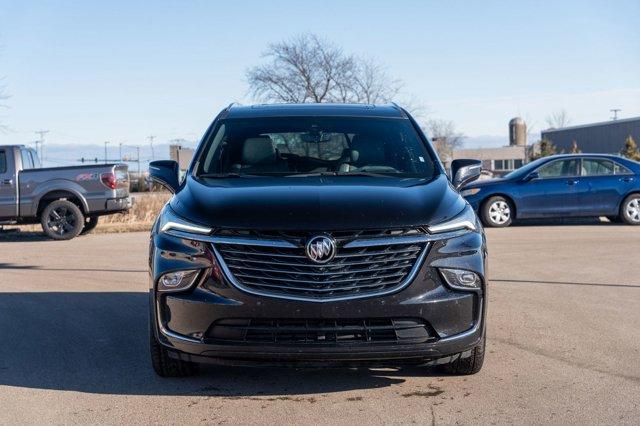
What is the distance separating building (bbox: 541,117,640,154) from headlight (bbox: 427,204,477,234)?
168 ft

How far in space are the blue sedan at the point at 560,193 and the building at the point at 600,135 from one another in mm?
38076

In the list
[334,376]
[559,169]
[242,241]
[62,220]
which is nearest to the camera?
[242,241]

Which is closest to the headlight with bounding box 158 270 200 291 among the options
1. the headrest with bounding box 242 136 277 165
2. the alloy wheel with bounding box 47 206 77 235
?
the headrest with bounding box 242 136 277 165

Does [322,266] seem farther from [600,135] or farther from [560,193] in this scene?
[600,135]

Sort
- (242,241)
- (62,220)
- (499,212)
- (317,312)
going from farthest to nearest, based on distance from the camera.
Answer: (499,212), (62,220), (242,241), (317,312)

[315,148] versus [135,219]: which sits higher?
[315,148]

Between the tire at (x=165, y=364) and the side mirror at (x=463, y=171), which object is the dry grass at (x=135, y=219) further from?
the tire at (x=165, y=364)

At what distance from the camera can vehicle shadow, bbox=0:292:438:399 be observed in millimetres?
5410

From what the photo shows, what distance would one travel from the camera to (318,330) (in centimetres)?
477

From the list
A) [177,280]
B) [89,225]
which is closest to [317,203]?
[177,280]

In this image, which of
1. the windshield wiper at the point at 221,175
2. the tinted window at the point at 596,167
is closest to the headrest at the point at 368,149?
the windshield wiper at the point at 221,175

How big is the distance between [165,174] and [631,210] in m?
13.4

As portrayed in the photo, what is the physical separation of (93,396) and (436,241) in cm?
228

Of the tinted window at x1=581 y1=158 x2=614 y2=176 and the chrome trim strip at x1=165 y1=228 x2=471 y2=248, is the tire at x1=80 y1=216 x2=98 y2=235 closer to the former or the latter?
the tinted window at x1=581 y1=158 x2=614 y2=176
